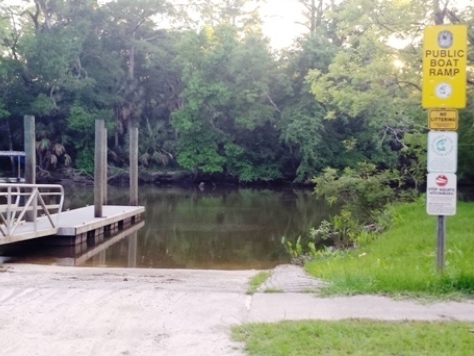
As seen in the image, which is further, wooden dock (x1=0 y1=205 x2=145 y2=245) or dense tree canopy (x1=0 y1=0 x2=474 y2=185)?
dense tree canopy (x1=0 y1=0 x2=474 y2=185)

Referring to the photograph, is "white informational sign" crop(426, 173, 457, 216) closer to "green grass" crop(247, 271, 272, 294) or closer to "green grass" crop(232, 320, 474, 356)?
"green grass" crop(232, 320, 474, 356)

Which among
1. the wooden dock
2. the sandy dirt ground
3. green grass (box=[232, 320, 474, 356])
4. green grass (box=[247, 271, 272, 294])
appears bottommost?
the wooden dock

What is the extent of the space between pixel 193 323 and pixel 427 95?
12.1 ft

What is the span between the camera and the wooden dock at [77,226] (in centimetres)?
1369

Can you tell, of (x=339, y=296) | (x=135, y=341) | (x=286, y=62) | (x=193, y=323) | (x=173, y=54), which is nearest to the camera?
Result: (x=135, y=341)

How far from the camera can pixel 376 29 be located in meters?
16.3

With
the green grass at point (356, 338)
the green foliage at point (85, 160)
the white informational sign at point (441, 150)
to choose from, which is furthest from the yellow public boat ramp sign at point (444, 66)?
the green foliage at point (85, 160)

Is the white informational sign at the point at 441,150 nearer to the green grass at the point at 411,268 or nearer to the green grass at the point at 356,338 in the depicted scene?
the green grass at the point at 411,268

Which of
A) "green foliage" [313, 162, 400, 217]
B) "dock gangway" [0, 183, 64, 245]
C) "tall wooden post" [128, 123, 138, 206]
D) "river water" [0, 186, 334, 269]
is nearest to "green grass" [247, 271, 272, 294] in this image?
"river water" [0, 186, 334, 269]

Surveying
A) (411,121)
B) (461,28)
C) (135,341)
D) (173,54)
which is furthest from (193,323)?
(173,54)

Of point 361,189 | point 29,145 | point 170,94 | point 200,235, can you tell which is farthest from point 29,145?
point 170,94

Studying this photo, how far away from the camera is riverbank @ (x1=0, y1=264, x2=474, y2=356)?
193 inches

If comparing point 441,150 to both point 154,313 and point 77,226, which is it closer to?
point 154,313

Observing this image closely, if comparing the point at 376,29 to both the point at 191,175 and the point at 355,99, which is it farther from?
the point at 191,175
